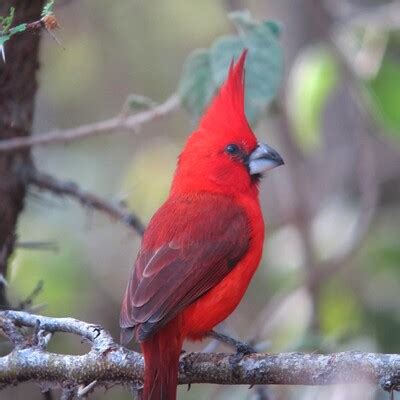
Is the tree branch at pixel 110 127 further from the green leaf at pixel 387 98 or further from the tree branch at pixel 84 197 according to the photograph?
the green leaf at pixel 387 98

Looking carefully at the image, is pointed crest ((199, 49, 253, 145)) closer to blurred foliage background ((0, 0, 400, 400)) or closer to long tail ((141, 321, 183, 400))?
blurred foliage background ((0, 0, 400, 400))

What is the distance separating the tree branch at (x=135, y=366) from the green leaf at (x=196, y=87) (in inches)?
48.2

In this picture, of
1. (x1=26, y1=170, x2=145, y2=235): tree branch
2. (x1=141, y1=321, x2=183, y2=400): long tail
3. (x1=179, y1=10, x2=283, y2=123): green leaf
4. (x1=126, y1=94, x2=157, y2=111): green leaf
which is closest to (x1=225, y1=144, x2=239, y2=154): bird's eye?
(x1=179, y1=10, x2=283, y2=123): green leaf

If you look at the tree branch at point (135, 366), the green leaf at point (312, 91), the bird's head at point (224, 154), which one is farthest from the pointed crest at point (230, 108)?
the tree branch at point (135, 366)

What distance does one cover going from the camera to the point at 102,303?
693cm

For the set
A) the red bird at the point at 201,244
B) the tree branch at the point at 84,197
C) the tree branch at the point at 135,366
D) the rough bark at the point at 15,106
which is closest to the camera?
the tree branch at the point at 135,366

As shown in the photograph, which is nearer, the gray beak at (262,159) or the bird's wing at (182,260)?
the bird's wing at (182,260)

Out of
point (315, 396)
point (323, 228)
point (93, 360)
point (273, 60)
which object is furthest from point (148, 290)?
point (323, 228)

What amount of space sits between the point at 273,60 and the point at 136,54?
4.07 metres

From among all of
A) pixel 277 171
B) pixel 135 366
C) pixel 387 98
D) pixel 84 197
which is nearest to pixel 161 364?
pixel 135 366

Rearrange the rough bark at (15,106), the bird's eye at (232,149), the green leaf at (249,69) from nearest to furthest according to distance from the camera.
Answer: the rough bark at (15,106) → the green leaf at (249,69) → the bird's eye at (232,149)

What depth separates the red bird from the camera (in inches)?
131

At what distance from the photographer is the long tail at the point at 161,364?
305 centimetres

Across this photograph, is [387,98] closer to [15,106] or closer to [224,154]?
[224,154]
